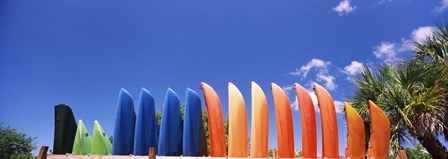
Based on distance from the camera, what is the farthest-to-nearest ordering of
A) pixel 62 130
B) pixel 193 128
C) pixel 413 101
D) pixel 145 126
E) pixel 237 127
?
pixel 413 101 < pixel 62 130 < pixel 145 126 < pixel 193 128 < pixel 237 127

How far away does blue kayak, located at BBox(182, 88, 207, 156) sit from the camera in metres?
7.77

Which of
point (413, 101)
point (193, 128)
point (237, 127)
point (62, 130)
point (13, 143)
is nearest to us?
point (237, 127)

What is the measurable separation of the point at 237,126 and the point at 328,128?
5.63 ft

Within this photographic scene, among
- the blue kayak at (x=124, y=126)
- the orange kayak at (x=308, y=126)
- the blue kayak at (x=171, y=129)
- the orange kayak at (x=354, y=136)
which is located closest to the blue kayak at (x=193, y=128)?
the blue kayak at (x=171, y=129)

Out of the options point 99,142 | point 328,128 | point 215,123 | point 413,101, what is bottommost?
point 99,142

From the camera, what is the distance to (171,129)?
799cm

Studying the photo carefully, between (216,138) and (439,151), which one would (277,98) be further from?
(439,151)

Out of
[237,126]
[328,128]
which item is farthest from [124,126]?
[328,128]

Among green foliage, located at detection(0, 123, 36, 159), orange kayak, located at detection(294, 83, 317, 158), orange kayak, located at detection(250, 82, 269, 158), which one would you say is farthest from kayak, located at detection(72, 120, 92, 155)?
green foliage, located at detection(0, 123, 36, 159)

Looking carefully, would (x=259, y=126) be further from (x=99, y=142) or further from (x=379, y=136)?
(x=99, y=142)

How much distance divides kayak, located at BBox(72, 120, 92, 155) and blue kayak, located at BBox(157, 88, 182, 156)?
1794mm

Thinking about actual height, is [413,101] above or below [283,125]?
above

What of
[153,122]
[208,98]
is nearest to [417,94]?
[208,98]

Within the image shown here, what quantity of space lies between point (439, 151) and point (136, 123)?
325 inches
